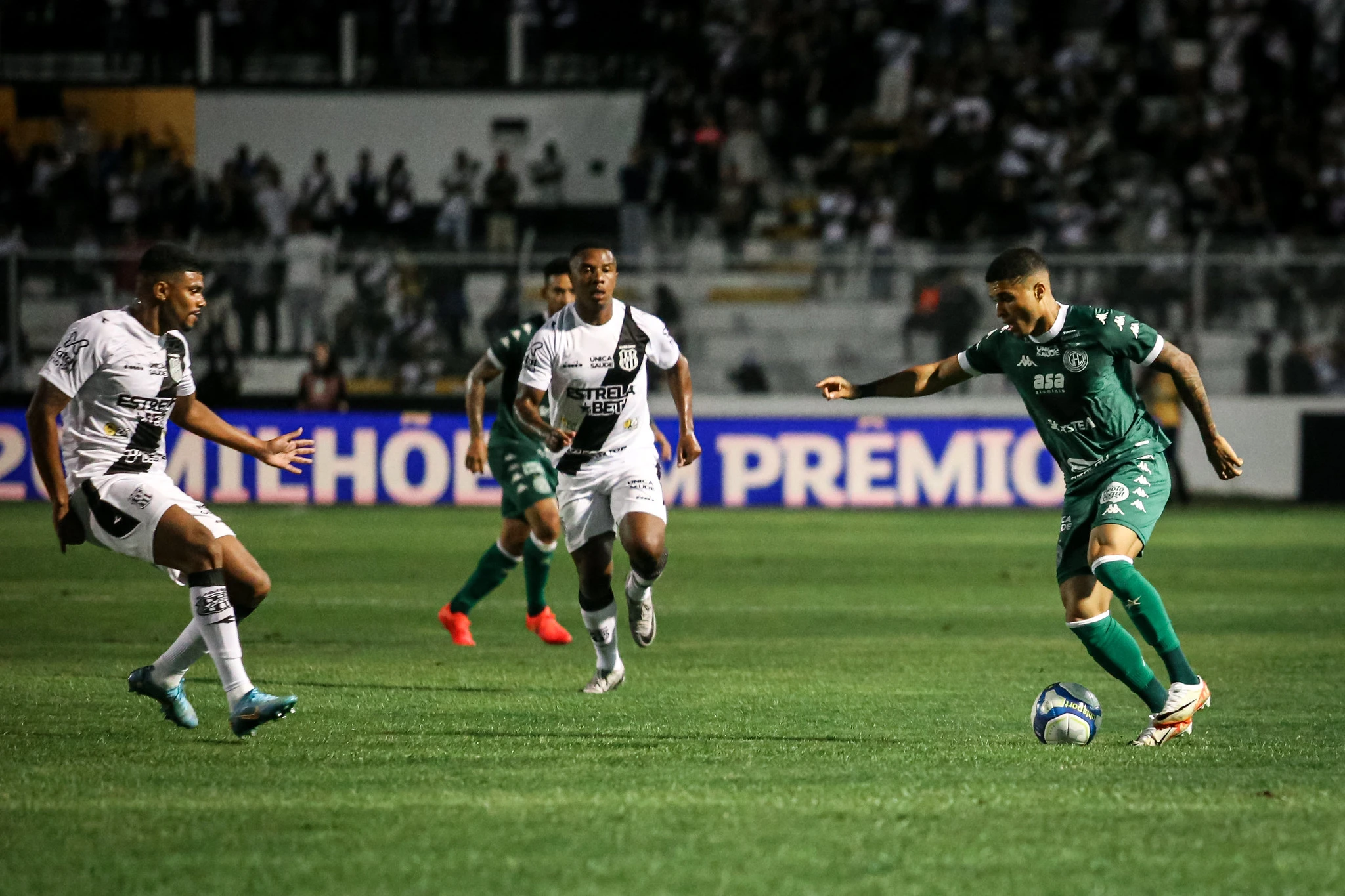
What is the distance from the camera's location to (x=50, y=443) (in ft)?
24.1

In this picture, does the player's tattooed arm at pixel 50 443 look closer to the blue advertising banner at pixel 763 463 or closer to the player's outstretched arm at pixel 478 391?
the player's outstretched arm at pixel 478 391

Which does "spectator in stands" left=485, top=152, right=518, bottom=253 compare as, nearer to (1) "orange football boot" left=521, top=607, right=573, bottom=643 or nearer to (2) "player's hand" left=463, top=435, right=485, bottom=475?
(1) "orange football boot" left=521, top=607, right=573, bottom=643

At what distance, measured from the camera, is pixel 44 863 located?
518 cm

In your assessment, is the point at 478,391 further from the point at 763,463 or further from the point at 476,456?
the point at 763,463

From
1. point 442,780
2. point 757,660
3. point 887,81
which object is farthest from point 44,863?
point 887,81

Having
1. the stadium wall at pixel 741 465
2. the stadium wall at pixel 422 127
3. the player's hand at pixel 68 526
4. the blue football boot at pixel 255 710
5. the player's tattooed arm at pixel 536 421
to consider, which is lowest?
the stadium wall at pixel 741 465

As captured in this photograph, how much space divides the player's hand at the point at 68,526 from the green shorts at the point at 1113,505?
401 centimetres

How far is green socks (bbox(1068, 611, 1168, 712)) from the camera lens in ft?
25.0

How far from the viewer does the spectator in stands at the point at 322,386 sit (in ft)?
74.5

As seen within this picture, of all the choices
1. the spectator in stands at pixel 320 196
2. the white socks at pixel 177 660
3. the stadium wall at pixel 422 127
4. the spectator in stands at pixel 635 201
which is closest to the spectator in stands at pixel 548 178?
the spectator in stands at pixel 635 201

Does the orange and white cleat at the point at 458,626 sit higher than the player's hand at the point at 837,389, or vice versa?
the player's hand at the point at 837,389

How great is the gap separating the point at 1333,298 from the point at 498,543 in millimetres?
16189

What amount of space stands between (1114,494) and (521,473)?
474 centimetres

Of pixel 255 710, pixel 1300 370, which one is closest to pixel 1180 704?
pixel 255 710
